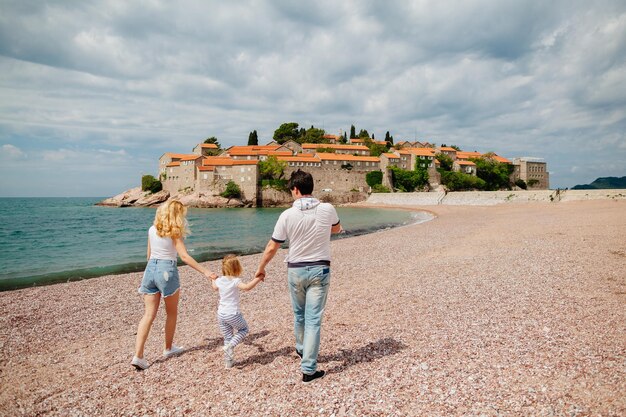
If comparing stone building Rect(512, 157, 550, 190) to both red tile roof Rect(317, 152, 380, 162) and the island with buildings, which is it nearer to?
the island with buildings

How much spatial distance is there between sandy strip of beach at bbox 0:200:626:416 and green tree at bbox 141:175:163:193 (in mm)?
81058

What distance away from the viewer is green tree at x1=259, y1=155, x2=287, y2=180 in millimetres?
74562

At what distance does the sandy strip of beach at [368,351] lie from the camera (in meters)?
3.67

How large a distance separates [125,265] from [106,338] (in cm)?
1043

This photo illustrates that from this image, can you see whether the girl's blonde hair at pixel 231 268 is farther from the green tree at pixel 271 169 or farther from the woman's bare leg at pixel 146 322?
the green tree at pixel 271 169

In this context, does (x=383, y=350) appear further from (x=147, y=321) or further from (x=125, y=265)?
(x=125, y=265)

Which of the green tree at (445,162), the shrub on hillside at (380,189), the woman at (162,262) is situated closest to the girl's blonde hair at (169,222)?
the woman at (162,262)

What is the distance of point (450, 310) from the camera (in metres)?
6.63

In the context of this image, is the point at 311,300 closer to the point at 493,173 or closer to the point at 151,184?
the point at 151,184

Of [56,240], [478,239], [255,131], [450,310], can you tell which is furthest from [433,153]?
[450,310]

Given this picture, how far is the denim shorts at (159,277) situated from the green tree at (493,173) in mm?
91975

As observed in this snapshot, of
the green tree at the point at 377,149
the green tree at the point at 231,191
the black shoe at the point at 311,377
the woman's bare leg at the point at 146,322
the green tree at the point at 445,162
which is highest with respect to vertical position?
the green tree at the point at 377,149

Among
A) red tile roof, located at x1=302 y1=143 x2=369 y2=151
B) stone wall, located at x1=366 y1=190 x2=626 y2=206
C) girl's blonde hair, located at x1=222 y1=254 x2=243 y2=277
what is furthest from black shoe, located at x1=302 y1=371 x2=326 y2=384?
red tile roof, located at x1=302 y1=143 x2=369 y2=151

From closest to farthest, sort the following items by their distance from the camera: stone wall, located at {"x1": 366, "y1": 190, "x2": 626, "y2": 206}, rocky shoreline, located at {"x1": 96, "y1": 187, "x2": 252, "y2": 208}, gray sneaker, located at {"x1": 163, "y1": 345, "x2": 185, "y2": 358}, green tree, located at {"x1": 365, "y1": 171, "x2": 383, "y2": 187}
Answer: gray sneaker, located at {"x1": 163, "y1": 345, "x2": 185, "y2": 358} → stone wall, located at {"x1": 366, "y1": 190, "x2": 626, "y2": 206} → rocky shoreline, located at {"x1": 96, "y1": 187, "x2": 252, "y2": 208} → green tree, located at {"x1": 365, "y1": 171, "x2": 383, "y2": 187}
